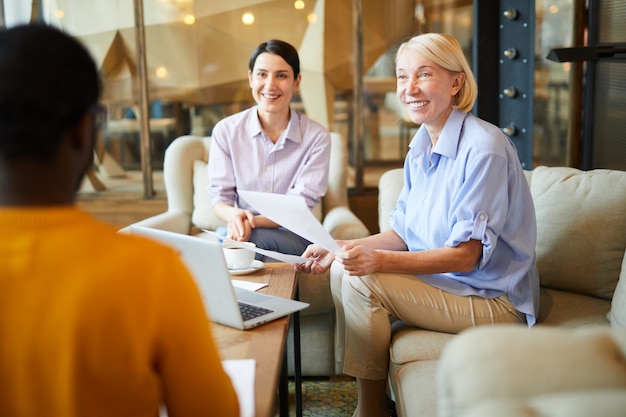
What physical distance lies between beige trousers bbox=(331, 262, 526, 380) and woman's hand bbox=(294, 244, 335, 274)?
3.9 inches

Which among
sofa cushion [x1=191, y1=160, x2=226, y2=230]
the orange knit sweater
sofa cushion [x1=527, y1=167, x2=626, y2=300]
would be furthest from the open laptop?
sofa cushion [x1=191, y1=160, x2=226, y2=230]

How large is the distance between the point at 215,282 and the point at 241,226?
1.08m

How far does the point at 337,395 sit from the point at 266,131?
1.11 m

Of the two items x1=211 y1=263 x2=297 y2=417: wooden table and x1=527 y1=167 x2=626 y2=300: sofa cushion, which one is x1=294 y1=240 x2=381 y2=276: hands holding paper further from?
x1=527 y1=167 x2=626 y2=300: sofa cushion

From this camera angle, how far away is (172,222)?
10.1 feet

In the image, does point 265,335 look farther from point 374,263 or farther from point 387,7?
point 387,7

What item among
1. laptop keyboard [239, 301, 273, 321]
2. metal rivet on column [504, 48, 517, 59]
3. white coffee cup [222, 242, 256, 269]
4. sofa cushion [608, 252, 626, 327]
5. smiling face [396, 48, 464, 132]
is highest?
metal rivet on column [504, 48, 517, 59]

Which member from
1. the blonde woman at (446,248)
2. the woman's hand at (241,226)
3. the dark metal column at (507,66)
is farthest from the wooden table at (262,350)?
the dark metal column at (507,66)

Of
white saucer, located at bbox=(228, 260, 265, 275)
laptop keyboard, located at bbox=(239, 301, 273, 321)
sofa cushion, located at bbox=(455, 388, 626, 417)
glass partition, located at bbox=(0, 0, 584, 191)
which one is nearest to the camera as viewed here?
sofa cushion, located at bbox=(455, 388, 626, 417)

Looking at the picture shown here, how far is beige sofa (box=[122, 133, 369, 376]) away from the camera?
8.95ft

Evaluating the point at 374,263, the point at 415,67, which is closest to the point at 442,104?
the point at 415,67

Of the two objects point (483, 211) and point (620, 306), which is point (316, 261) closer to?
point (483, 211)

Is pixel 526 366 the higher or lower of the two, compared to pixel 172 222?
higher


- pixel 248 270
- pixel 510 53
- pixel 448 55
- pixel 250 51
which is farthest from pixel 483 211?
pixel 250 51
